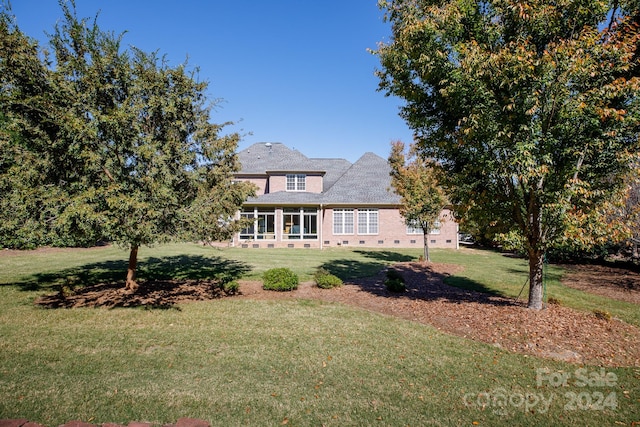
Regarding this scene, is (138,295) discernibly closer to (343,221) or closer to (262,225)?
(262,225)

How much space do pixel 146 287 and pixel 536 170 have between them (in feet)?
42.4

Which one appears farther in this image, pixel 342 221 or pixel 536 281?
pixel 342 221

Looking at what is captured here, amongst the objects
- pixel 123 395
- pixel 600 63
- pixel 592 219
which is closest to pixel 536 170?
pixel 592 219

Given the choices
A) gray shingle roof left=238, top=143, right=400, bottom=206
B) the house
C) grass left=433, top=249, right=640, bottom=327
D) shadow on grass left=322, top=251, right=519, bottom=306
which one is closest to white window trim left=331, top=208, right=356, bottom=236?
the house

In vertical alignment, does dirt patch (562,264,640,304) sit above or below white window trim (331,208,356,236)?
below

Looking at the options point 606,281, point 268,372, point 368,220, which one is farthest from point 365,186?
point 268,372

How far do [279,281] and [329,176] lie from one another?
22659 mm

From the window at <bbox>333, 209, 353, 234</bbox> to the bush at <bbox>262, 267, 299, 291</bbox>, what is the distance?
53.1 ft

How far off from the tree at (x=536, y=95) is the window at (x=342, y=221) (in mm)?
18697

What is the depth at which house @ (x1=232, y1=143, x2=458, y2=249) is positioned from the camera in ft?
88.2

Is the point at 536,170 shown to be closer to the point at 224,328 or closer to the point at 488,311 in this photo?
the point at 488,311

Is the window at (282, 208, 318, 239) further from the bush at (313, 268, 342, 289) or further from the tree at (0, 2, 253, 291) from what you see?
the tree at (0, 2, 253, 291)

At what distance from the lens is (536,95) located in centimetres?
727

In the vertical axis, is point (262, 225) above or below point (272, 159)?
below
